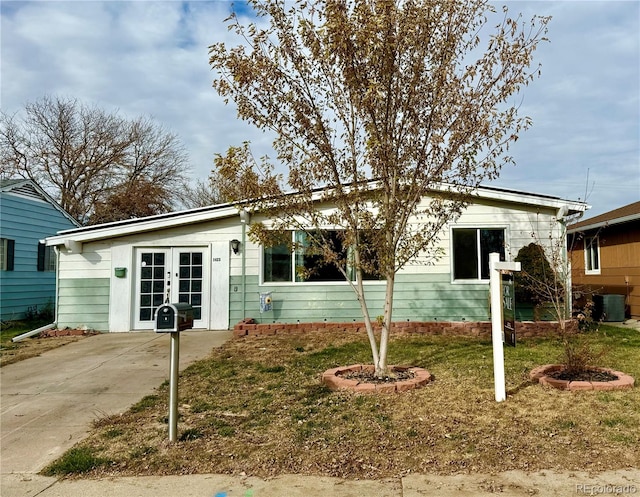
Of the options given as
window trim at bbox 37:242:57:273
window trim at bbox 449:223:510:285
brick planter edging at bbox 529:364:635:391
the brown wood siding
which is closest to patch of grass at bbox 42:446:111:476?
brick planter edging at bbox 529:364:635:391

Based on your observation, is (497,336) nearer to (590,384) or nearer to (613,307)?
(590,384)

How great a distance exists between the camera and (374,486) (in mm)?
3287

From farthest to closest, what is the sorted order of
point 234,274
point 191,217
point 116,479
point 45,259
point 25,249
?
point 45,259 → point 25,249 → point 234,274 → point 191,217 → point 116,479

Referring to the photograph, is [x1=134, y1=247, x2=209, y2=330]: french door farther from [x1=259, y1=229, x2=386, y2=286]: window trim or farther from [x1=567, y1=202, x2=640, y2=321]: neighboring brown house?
[x1=567, y1=202, x2=640, y2=321]: neighboring brown house

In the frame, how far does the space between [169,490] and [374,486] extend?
143cm

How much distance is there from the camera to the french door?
11188 mm

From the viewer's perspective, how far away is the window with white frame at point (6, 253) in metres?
13.6

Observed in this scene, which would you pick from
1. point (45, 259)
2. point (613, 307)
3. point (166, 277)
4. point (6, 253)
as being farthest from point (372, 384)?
point (45, 259)

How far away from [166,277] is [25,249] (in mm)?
6318

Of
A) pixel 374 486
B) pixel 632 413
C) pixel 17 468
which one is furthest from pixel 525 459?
pixel 17 468

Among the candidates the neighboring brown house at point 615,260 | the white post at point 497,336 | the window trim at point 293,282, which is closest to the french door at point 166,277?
the window trim at point 293,282

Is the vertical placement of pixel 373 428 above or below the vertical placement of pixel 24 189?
below

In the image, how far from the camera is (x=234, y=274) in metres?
11.1

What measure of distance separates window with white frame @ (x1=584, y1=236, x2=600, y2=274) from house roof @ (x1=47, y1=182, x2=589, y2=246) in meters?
5.30
